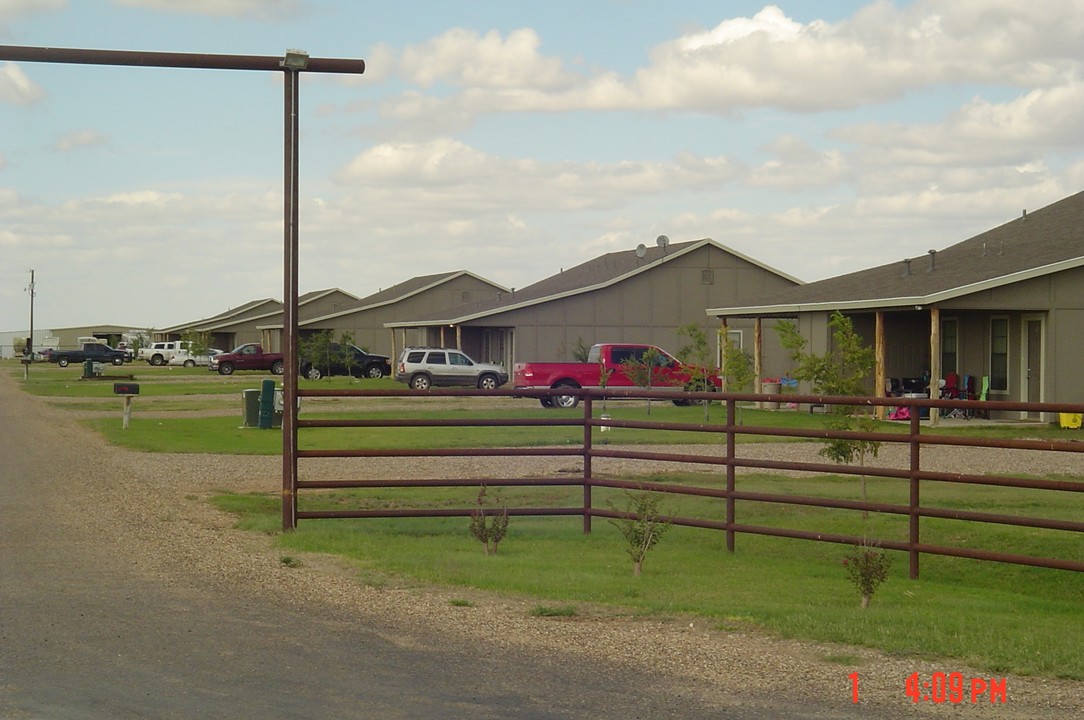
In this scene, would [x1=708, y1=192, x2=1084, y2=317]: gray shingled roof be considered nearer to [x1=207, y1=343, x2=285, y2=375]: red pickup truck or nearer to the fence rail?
the fence rail

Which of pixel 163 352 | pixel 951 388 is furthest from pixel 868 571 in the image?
pixel 163 352

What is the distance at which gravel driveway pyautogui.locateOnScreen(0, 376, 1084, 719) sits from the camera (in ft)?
21.4

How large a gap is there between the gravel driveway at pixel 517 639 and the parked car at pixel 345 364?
49.6 meters

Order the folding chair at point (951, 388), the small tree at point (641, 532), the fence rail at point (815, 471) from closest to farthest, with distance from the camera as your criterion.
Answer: the fence rail at point (815, 471) → the small tree at point (641, 532) → the folding chair at point (951, 388)

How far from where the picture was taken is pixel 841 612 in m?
8.94

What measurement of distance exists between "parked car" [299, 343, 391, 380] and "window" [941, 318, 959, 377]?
35.3 meters

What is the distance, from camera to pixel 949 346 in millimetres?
34375

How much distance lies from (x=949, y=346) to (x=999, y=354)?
1979mm

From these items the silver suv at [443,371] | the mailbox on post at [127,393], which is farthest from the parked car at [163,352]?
the mailbox on post at [127,393]

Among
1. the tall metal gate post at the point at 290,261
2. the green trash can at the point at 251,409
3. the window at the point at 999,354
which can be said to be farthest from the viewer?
the window at the point at 999,354

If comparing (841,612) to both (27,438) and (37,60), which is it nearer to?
(37,60)

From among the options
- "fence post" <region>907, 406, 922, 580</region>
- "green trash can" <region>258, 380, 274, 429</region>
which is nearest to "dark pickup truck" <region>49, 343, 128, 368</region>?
"green trash can" <region>258, 380, 274, 429</region>

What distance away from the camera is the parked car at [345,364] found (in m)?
63.9

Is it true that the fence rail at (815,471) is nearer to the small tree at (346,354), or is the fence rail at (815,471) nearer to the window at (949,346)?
the window at (949,346)
